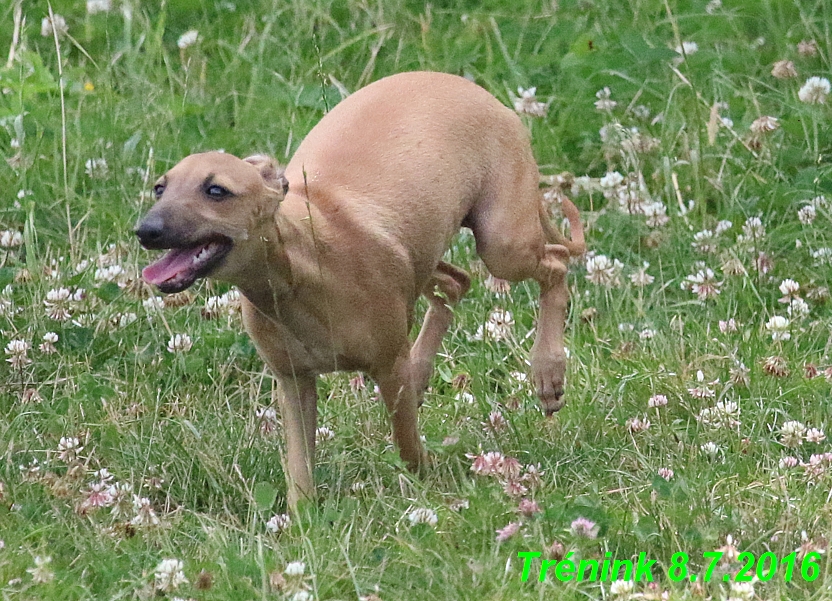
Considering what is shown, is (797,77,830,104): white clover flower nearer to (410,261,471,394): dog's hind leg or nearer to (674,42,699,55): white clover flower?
(674,42,699,55): white clover flower

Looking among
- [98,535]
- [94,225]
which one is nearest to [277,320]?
[98,535]

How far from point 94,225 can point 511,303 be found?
1.74 metres

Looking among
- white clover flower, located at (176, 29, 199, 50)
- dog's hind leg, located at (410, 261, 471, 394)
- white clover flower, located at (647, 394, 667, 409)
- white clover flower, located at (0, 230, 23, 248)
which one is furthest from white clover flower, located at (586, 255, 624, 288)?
white clover flower, located at (176, 29, 199, 50)

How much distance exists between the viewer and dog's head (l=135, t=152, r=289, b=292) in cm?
372

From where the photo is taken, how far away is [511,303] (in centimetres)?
576

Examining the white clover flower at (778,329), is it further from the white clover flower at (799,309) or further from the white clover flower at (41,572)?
the white clover flower at (41,572)

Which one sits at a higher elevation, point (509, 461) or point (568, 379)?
point (509, 461)

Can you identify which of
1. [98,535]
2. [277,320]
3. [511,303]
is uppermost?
[277,320]

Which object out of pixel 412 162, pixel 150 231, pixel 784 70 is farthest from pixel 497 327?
pixel 784 70

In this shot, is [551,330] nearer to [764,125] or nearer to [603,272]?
[603,272]

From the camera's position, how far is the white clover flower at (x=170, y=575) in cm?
350

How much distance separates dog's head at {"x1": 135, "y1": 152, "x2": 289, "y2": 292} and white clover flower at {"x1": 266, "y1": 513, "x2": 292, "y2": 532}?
673 millimetres

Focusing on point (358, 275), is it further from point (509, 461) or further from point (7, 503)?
point (7, 503)

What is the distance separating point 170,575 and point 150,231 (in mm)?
839
